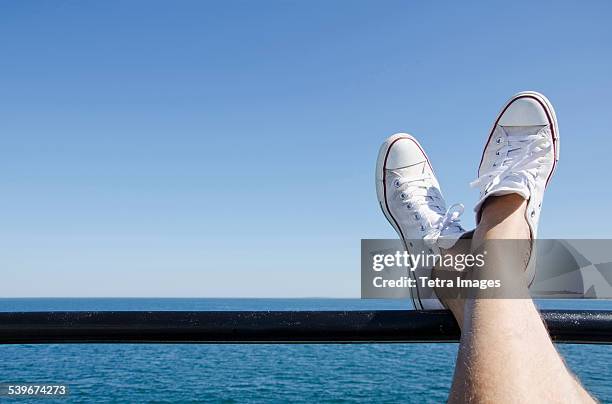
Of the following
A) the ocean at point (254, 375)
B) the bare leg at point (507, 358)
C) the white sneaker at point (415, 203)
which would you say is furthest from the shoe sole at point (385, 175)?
the ocean at point (254, 375)

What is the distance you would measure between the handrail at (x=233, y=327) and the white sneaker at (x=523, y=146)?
822 mm

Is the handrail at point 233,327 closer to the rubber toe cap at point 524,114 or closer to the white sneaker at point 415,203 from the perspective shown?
the white sneaker at point 415,203

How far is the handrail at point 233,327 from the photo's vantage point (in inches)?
29.3

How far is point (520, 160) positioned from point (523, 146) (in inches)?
7.0

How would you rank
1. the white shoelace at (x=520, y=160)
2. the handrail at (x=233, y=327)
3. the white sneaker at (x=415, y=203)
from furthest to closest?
the white shoelace at (x=520, y=160) → the white sneaker at (x=415, y=203) → the handrail at (x=233, y=327)

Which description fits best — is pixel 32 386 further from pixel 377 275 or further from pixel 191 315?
pixel 377 275

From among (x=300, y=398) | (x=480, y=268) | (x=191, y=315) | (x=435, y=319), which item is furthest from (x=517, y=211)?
(x=300, y=398)

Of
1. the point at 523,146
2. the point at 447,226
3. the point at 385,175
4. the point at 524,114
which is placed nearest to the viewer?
the point at 447,226

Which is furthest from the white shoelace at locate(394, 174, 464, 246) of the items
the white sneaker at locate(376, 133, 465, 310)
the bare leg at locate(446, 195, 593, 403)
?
the bare leg at locate(446, 195, 593, 403)

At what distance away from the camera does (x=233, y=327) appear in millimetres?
746

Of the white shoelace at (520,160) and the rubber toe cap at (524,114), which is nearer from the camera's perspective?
the white shoelace at (520,160)

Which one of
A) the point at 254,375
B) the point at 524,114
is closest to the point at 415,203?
the point at 524,114

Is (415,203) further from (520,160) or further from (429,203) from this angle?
(520,160)

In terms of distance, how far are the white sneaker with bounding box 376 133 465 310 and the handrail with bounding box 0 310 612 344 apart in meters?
0.53
